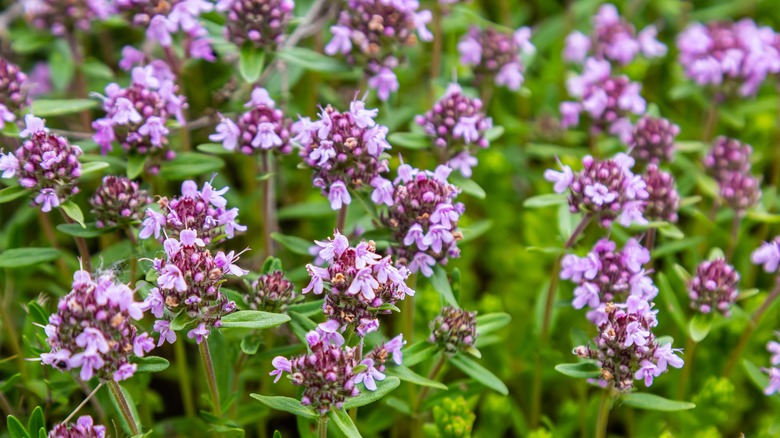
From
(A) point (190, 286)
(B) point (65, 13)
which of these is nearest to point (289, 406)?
(A) point (190, 286)

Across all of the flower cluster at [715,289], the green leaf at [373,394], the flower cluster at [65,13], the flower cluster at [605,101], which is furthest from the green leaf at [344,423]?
the flower cluster at [65,13]

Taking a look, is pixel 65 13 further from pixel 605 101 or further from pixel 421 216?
pixel 605 101

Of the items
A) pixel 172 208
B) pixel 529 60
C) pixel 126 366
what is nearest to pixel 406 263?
pixel 172 208

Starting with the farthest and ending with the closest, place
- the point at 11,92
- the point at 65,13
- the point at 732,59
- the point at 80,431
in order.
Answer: the point at 732,59, the point at 65,13, the point at 11,92, the point at 80,431

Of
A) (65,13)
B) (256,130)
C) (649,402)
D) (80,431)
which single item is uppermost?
(65,13)

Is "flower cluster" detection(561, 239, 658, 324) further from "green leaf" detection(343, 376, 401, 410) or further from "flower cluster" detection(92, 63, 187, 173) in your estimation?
"flower cluster" detection(92, 63, 187, 173)
